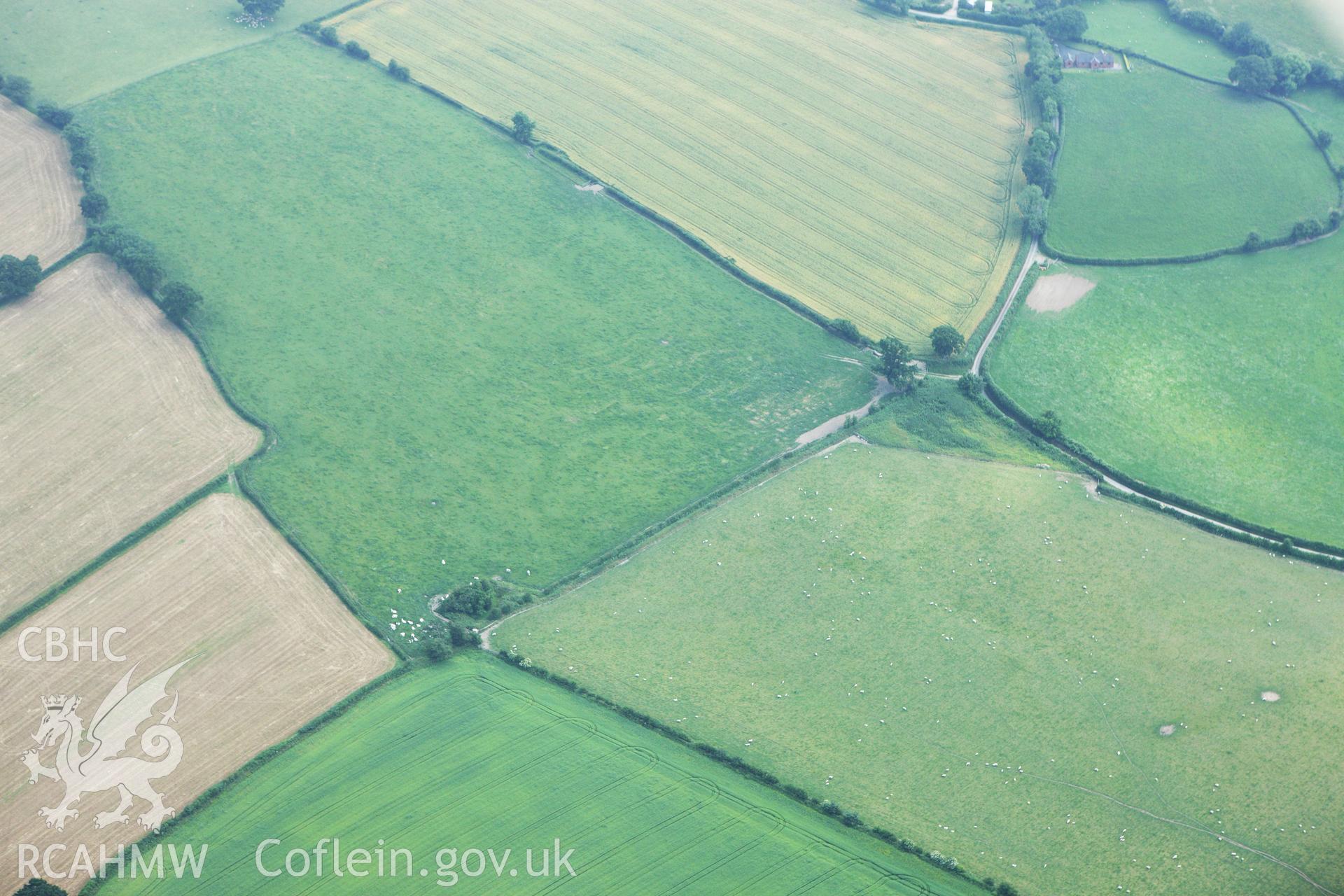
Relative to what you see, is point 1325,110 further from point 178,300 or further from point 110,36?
point 110,36

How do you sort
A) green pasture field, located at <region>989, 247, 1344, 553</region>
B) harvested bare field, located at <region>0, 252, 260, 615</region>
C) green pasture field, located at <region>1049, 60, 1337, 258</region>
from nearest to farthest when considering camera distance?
harvested bare field, located at <region>0, 252, 260, 615</region> → green pasture field, located at <region>989, 247, 1344, 553</region> → green pasture field, located at <region>1049, 60, 1337, 258</region>

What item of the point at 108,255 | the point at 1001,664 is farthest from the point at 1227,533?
the point at 108,255

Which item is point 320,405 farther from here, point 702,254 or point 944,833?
point 944,833

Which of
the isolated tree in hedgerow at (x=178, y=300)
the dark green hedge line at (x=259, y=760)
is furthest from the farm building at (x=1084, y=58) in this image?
the dark green hedge line at (x=259, y=760)

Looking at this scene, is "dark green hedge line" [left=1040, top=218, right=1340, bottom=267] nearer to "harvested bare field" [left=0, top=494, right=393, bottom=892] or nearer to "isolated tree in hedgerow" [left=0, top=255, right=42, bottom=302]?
"harvested bare field" [left=0, top=494, right=393, bottom=892]

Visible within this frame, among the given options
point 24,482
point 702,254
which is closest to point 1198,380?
point 702,254

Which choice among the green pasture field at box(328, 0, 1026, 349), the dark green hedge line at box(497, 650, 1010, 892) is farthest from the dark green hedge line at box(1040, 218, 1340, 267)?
the dark green hedge line at box(497, 650, 1010, 892)
